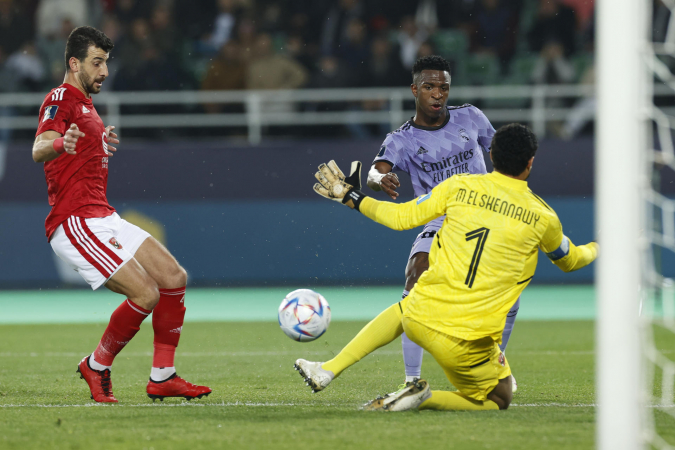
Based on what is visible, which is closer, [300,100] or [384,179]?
[384,179]

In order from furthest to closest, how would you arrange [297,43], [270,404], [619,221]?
[297,43] < [270,404] < [619,221]

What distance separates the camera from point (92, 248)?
5.10 metres

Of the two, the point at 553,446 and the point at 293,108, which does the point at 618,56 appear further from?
the point at 293,108

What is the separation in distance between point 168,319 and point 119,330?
29 centimetres

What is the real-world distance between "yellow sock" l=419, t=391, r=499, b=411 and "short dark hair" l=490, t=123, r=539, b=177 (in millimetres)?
1215

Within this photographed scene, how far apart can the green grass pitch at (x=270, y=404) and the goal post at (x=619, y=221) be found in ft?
0.21

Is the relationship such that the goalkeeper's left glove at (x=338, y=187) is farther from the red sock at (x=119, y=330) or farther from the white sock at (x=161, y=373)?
the white sock at (x=161, y=373)

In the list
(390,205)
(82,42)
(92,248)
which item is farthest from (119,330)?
(390,205)

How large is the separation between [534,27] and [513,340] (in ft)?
23.1

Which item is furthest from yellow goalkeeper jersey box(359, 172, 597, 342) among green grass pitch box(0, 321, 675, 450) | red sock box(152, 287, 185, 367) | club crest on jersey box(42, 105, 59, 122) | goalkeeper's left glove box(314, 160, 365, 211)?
club crest on jersey box(42, 105, 59, 122)

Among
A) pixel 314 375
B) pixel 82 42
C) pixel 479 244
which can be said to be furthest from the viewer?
pixel 82 42

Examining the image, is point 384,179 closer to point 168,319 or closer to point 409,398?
point 409,398

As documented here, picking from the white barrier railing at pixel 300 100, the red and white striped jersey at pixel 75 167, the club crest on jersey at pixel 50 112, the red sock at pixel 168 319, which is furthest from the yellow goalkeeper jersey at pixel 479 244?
the white barrier railing at pixel 300 100

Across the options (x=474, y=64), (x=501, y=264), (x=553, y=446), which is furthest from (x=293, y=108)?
(x=553, y=446)
